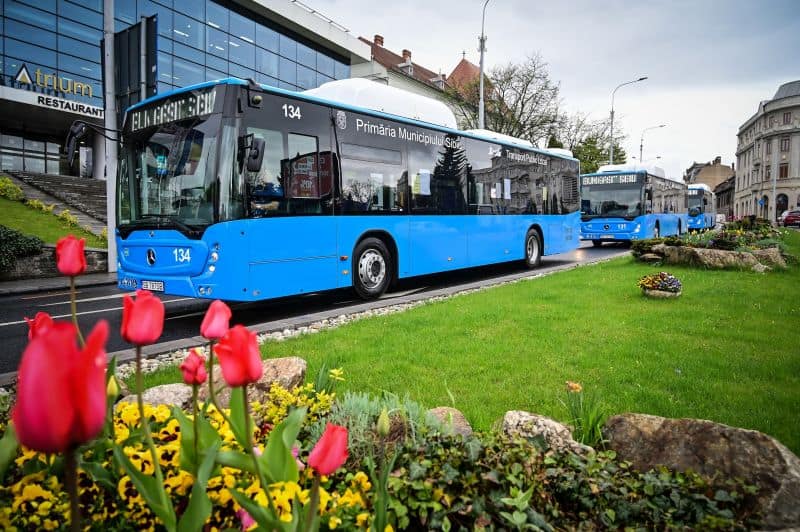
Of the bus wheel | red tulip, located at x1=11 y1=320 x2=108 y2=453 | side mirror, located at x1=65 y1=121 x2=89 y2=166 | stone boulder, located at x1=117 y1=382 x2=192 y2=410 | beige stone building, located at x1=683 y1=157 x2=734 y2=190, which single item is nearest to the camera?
red tulip, located at x1=11 y1=320 x2=108 y2=453

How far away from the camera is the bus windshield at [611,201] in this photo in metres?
22.3

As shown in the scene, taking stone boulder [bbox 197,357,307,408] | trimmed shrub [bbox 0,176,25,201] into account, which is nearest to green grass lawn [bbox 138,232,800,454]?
stone boulder [bbox 197,357,307,408]

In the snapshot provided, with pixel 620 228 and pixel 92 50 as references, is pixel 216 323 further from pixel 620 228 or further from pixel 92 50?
pixel 92 50

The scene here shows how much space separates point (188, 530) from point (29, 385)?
0.76m

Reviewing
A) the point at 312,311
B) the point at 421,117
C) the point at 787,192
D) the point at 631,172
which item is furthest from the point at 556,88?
the point at 787,192

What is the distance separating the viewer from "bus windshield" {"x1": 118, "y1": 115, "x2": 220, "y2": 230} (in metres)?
7.08

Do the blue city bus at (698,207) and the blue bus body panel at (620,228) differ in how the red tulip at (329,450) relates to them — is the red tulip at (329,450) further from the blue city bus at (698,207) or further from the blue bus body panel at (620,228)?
the blue city bus at (698,207)

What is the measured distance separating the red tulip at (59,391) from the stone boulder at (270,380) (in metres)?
2.13

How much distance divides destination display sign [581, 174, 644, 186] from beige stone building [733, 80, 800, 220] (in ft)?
212

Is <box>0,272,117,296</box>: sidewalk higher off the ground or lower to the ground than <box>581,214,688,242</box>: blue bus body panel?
lower

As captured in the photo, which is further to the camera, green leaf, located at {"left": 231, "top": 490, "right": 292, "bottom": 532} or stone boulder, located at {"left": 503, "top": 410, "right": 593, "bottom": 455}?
stone boulder, located at {"left": 503, "top": 410, "right": 593, "bottom": 455}

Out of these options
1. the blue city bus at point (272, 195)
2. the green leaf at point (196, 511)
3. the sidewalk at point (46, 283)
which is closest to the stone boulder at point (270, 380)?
the green leaf at point (196, 511)

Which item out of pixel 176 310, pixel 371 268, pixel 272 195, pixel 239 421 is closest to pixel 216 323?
pixel 239 421

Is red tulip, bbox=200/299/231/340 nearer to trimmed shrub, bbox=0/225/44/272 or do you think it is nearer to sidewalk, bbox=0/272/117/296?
sidewalk, bbox=0/272/117/296
